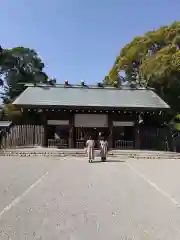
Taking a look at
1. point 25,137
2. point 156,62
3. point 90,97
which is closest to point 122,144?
point 90,97

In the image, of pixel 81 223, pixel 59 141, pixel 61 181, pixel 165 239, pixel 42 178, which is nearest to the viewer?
pixel 165 239

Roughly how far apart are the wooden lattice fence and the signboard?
10.00ft

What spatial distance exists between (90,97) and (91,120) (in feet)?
8.07

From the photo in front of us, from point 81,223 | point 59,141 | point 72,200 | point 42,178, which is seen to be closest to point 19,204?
point 72,200

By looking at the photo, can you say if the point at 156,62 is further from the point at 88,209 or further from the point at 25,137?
the point at 88,209

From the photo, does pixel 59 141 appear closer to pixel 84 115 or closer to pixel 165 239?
pixel 84 115

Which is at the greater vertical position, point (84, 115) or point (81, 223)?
point (84, 115)

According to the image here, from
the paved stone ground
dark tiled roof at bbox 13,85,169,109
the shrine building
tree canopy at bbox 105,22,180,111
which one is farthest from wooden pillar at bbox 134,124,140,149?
the paved stone ground

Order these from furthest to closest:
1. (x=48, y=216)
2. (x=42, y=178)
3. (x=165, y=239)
→ 1. (x=42, y=178)
2. (x=48, y=216)
3. (x=165, y=239)

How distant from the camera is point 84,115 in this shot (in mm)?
27609

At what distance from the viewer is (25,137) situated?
89.9 feet

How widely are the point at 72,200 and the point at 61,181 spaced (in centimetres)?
301

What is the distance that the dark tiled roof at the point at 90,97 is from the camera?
2698 centimetres

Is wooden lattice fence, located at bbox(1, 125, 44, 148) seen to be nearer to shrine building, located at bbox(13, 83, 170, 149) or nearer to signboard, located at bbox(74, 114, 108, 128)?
shrine building, located at bbox(13, 83, 170, 149)
